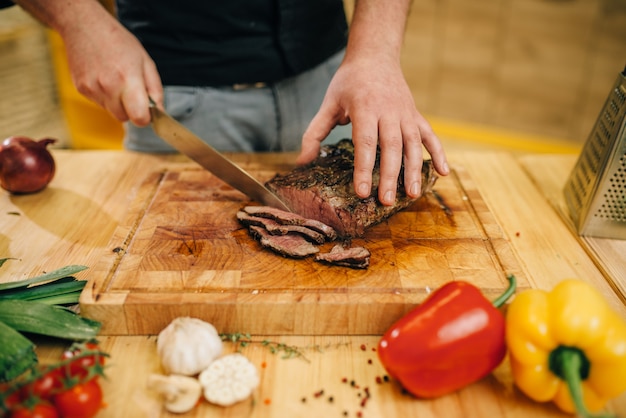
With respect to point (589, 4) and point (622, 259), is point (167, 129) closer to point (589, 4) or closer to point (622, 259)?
point (622, 259)

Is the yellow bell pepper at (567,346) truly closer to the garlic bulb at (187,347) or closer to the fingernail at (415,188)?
the fingernail at (415,188)

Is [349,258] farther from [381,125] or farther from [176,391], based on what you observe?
[176,391]

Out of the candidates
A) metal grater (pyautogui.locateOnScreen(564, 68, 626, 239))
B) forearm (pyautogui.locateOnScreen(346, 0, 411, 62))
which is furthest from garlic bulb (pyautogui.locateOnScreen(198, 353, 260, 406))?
metal grater (pyautogui.locateOnScreen(564, 68, 626, 239))

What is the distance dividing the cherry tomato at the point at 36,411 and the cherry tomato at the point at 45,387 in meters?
0.03

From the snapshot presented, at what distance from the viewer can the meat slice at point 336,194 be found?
219cm

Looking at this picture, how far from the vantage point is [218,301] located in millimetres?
1796

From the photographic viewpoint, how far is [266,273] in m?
1.95

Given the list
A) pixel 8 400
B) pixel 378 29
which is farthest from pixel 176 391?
pixel 378 29

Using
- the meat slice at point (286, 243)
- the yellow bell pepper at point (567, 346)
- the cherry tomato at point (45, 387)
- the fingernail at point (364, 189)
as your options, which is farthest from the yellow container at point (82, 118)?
the yellow bell pepper at point (567, 346)

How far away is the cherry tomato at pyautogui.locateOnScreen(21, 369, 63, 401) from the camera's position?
1.45 metres

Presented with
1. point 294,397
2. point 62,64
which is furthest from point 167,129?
point 62,64

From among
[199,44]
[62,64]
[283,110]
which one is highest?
[199,44]

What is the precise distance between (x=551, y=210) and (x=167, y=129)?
1.86 meters

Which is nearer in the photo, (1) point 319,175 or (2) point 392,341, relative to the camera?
(2) point 392,341
